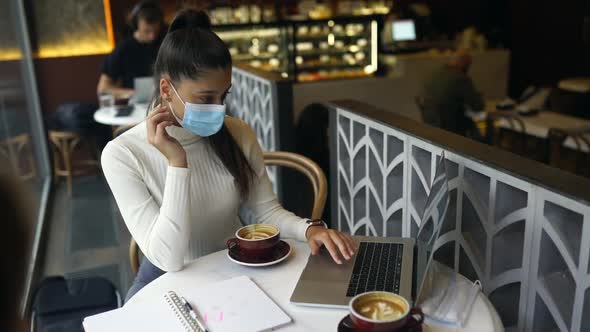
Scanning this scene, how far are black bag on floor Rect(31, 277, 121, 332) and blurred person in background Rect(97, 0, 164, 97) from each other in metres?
2.29

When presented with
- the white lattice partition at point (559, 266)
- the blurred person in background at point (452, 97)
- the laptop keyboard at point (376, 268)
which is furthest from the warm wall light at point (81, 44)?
the white lattice partition at point (559, 266)

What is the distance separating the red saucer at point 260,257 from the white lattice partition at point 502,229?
578 millimetres

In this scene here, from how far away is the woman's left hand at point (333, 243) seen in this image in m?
1.58

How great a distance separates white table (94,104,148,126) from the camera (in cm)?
387

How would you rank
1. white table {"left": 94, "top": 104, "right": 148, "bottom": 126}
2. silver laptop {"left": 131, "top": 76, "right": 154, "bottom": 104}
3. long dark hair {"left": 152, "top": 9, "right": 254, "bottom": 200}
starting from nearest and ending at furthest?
long dark hair {"left": 152, "top": 9, "right": 254, "bottom": 200}
white table {"left": 94, "top": 104, "right": 148, "bottom": 126}
silver laptop {"left": 131, "top": 76, "right": 154, "bottom": 104}

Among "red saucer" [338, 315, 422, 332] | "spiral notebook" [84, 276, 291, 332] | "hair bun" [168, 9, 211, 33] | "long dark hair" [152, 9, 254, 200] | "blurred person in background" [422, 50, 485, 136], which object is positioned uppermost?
"hair bun" [168, 9, 211, 33]

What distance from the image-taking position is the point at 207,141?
6.33 ft

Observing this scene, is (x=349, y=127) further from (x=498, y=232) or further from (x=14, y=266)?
(x=14, y=266)

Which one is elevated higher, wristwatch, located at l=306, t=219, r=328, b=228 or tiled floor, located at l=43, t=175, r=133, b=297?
wristwatch, located at l=306, t=219, r=328, b=228

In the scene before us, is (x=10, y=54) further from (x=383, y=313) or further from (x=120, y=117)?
(x=383, y=313)

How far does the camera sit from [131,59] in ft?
15.4

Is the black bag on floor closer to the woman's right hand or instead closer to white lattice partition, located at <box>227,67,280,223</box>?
the woman's right hand

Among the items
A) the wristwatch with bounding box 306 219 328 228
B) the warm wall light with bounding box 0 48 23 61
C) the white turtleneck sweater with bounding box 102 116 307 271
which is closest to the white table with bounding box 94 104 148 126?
the warm wall light with bounding box 0 48 23 61

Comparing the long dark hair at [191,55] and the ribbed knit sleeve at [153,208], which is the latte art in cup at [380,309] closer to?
the ribbed knit sleeve at [153,208]
